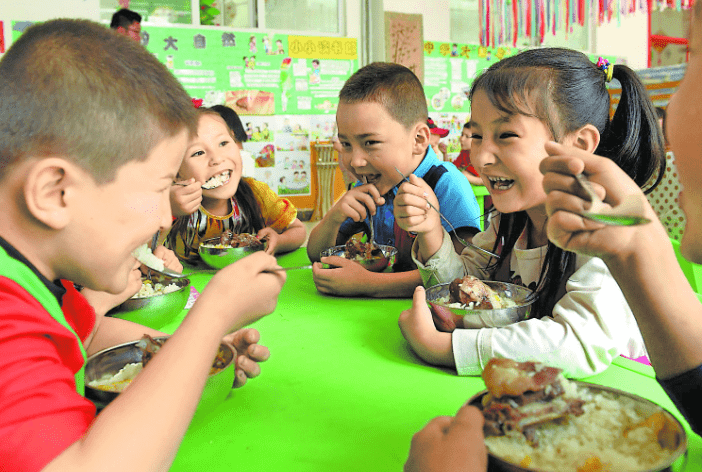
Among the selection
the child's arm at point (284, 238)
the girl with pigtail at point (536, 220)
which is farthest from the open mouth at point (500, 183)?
the child's arm at point (284, 238)

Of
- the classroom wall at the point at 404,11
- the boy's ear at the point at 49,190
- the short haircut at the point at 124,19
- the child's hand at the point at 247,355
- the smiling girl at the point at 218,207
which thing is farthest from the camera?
the classroom wall at the point at 404,11

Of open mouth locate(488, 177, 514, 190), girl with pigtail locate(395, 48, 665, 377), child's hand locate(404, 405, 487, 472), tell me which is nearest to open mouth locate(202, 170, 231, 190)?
girl with pigtail locate(395, 48, 665, 377)

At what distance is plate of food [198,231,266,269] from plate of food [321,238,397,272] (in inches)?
11.2

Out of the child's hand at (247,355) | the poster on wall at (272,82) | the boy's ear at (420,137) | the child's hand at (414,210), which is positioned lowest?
the child's hand at (247,355)

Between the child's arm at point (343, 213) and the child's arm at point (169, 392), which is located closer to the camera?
the child's arm at point (169, 392)

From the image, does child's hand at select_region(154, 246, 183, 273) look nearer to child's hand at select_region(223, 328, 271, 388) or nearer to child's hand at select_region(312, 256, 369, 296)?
child's hand at select_region(312, 256, 369, 296)

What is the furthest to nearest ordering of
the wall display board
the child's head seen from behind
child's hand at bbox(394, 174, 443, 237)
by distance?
1. the wall display board
2. the child's head seen from behind
3. child's hand at bbox(394, 174, 443, 237)

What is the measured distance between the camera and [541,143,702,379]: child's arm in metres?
0.61

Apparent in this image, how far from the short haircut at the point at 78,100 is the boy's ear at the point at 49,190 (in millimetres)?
20

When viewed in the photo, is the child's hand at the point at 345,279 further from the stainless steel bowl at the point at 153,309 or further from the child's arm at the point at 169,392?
the child's arm at the point at 169,392

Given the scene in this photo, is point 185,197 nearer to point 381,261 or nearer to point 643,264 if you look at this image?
point 381,261

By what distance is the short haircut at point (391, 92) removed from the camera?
5.49 ft

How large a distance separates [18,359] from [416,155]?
1454mm

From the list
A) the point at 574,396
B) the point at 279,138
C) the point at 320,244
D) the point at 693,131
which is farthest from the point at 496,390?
the point at 279,138
